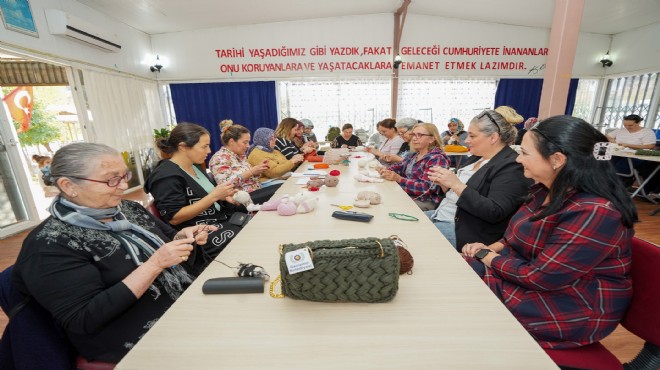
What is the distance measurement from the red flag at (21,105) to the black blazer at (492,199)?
8909mm

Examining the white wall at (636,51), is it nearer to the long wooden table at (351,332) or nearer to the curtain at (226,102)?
the curtain at (226,102)

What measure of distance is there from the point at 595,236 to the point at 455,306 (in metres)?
0.48

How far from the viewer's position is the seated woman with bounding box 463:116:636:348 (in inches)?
34.9

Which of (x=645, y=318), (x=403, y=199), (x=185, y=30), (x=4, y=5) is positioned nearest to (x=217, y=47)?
(x=185, y=30)

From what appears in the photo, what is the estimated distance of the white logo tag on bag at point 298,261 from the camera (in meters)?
0.81

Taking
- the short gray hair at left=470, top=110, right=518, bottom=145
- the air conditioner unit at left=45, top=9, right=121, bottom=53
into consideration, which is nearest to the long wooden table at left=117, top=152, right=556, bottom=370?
the short gray hair at left=470, top=110, right=518, bottom=145

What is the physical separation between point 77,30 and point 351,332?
5620mm

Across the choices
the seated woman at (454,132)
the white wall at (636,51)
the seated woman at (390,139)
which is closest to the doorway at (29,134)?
the seated woman at (390,139)

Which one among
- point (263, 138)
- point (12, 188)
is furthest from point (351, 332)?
point (12, 188)

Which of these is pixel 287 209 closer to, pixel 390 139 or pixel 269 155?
pixel 269 155

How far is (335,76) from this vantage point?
6.64 metres

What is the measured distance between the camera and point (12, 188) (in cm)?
358

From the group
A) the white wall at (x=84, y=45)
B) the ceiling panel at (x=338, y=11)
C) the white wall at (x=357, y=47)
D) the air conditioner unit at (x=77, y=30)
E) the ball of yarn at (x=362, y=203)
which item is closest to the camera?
the ball of yarn at (x=362, y=203)

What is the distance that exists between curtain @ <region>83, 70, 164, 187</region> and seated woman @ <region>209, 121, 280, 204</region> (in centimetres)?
320
